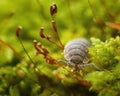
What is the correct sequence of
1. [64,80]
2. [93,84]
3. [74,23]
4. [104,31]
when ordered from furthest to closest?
1. [74,23]
2. [104,31]
3. [64,80]
4. [93,84]

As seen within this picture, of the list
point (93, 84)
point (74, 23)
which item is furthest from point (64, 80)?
point (74, 23)

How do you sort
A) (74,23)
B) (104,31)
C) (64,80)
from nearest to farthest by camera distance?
1. (64,80)
2. (104,31)
3. (74,23)

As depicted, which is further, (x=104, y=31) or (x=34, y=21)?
(x=34, y=21)

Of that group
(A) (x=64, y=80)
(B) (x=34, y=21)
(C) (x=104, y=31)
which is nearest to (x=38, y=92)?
(A) (x=64, y=80)

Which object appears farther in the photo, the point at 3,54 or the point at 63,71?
the point at 3,54

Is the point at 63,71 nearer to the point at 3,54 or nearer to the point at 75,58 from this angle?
the point at 75,58

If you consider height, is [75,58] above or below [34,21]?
below

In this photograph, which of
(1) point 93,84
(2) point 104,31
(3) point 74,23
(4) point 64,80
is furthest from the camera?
(3) point 74,23

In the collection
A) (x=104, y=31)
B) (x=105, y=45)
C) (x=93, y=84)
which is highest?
(x=104, y=31)

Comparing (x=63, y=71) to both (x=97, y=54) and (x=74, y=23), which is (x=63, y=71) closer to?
(x=97, y=54)

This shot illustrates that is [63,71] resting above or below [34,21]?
below
